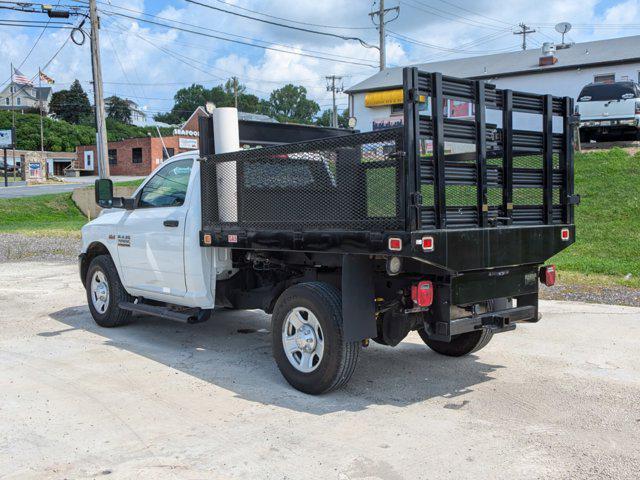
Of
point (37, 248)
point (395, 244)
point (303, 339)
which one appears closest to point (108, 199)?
point (303, 339)

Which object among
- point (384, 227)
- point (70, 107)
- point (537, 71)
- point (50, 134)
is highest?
point (70, 107)

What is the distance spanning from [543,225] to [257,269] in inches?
111

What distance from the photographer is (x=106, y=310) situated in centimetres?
794

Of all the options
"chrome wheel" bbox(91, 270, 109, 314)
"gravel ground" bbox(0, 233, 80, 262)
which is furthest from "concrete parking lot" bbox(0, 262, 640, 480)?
"gravel ground" bbox(0, 233, 80, 262)

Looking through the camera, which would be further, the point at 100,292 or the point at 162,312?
the point at 100,292

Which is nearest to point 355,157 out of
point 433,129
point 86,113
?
point 433,129

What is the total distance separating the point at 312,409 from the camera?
16.3 ft

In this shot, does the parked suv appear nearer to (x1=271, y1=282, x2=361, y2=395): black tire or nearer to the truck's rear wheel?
the truck's rear wheel

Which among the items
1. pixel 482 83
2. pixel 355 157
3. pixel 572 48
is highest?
pixel 572 48

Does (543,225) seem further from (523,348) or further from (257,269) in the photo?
(257,269)

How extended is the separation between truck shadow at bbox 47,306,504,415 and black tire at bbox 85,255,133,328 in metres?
0.11

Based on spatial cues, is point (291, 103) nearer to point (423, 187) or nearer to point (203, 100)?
point (203, 100)

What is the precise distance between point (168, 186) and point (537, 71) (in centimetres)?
3169

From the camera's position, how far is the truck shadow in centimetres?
527
